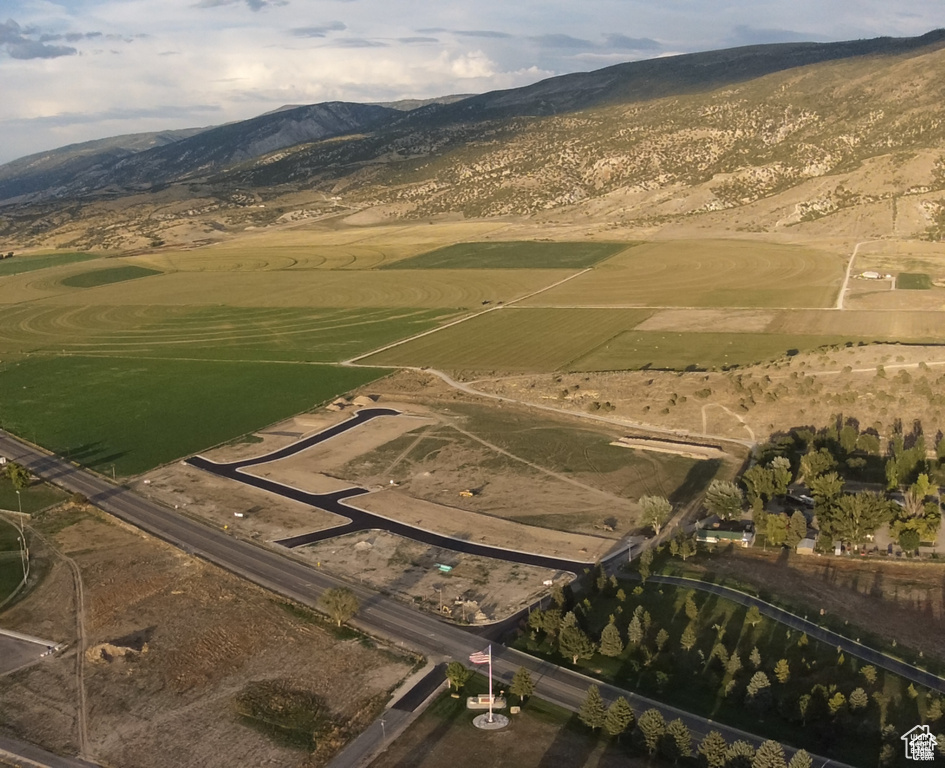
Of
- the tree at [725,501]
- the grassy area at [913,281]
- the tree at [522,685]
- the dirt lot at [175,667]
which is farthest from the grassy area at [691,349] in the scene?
the tree at [522,685]

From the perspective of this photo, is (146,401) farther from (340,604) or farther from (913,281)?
(913,281)

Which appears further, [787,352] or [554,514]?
[787,352]

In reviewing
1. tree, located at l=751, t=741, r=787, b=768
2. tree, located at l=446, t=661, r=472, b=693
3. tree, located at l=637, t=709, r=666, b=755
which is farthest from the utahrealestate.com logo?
tree, located at l=446, t=661, r=472, b=693

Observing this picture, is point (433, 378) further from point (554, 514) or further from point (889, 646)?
point (889, 646)

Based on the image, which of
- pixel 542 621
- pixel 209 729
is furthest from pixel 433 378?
pixel 209 729

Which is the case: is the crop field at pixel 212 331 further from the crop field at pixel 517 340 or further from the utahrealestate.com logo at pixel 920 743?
the utahrealestate.com logo at pixel 920 743

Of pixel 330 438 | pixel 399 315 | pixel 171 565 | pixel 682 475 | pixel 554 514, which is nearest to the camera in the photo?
pixel 171 565
